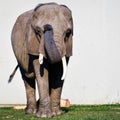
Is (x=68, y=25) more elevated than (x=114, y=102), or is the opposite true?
(x=68, y=25)

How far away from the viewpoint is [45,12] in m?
8.62

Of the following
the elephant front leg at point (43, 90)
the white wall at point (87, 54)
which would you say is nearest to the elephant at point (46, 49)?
the elephant front leg at point (43, 90)

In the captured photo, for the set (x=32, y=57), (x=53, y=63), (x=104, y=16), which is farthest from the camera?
(x=104, y=16)

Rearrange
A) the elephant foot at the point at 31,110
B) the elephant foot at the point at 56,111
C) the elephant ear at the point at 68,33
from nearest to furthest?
1. the elephant ear at the point at 68,33
2. the elephant foot at the point at 56,111
3. the elephant foot at the point at 31,110

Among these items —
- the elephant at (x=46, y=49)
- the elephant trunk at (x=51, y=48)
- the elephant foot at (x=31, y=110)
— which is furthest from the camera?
the elephant foot at (x=31, y=110)

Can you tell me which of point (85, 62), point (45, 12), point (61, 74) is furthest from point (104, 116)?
point (85, 62)

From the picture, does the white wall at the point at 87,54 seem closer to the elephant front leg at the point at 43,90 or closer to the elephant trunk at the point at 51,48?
the elephant front leg at the point at 43,90

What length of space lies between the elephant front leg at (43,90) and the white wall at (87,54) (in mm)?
2990

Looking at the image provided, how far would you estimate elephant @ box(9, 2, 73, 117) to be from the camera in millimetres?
8367

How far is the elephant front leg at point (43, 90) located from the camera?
344 inches

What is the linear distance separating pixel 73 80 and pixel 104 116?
326 centimetres

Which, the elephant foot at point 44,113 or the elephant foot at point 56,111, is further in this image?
the elephant foot at point 56,111

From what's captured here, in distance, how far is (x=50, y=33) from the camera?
8344 millimetres

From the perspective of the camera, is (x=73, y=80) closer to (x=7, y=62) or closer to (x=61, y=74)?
(x=7, y=62)
